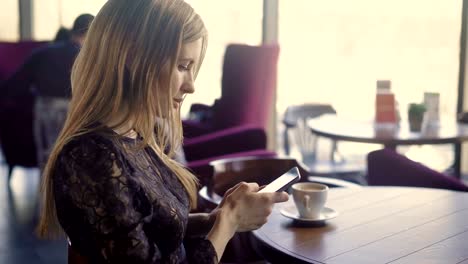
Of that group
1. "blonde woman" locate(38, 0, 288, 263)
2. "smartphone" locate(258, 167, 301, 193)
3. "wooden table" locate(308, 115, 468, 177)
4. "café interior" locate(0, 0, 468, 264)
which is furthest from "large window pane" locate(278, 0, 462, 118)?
"blonde woman" locate(38, 0, 288, 263)

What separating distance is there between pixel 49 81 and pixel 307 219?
2722 millimetres

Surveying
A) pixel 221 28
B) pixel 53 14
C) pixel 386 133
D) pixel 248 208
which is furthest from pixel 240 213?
pixel 53 14

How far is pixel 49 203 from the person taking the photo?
115 cm

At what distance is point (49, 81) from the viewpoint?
12.4ft

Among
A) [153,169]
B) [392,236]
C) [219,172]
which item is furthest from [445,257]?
[219,172]

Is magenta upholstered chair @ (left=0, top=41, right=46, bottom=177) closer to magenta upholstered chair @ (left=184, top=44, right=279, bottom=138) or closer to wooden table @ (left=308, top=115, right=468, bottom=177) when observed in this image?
magenta upholstered chair @ (left=184, top=44, right=279, bottom=138)

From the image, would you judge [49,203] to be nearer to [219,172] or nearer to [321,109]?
[219,172]

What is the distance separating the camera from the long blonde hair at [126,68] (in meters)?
1.08

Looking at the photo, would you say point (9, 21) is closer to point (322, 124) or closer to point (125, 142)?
point (322, 124)

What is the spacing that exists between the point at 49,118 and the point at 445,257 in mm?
3063

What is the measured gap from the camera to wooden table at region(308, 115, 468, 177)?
2.92 metres

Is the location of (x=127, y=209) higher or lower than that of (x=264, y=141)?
higher

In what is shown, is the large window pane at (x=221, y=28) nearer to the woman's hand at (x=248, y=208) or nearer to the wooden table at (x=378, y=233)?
the wooden table at (x=378, y=233)

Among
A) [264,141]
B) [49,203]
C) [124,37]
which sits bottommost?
[264,141]
